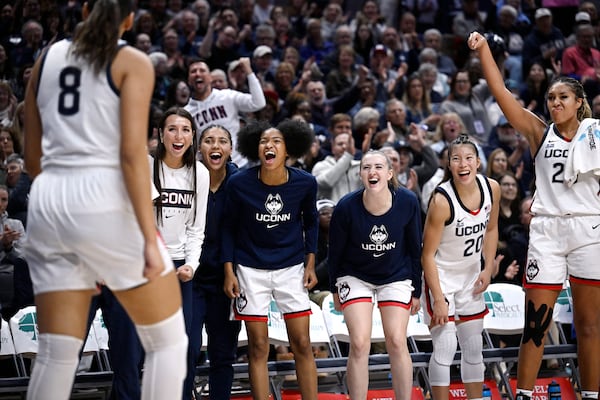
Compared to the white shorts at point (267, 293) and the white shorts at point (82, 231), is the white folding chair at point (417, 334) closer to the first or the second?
the white shorts at point (267, 293)

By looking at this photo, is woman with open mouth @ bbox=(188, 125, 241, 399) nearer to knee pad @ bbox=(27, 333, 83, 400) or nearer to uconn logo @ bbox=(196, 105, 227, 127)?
uconn logo @ bbox=(196, 105, 227, 127)

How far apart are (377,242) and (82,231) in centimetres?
296

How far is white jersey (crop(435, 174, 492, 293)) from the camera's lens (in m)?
6.35

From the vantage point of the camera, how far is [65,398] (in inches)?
149

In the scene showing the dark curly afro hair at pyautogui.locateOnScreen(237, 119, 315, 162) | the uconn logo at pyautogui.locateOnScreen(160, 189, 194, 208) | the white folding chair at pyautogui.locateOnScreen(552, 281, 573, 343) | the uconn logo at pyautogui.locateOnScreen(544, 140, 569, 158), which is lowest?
the white folding chair at pyautogui.locateOnScreen(552, 281, 573, 343)

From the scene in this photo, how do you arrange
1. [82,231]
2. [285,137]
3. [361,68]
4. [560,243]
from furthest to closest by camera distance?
[361,68], [285,137], [560,243], [82,231]

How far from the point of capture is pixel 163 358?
12.5 feet

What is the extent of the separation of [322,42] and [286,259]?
6544mm

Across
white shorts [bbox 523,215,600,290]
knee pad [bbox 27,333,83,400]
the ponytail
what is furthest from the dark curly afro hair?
knee pad [bbox 27,333,83,400]

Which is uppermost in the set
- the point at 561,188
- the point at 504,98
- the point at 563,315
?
the point at 504,98

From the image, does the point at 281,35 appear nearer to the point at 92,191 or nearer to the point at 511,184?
the point at 511,184

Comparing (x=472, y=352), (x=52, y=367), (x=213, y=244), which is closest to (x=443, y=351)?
(x=472, y=352)

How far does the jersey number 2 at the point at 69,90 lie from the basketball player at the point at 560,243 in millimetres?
2924

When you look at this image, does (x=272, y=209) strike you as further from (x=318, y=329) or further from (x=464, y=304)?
(x=464, y=304)
